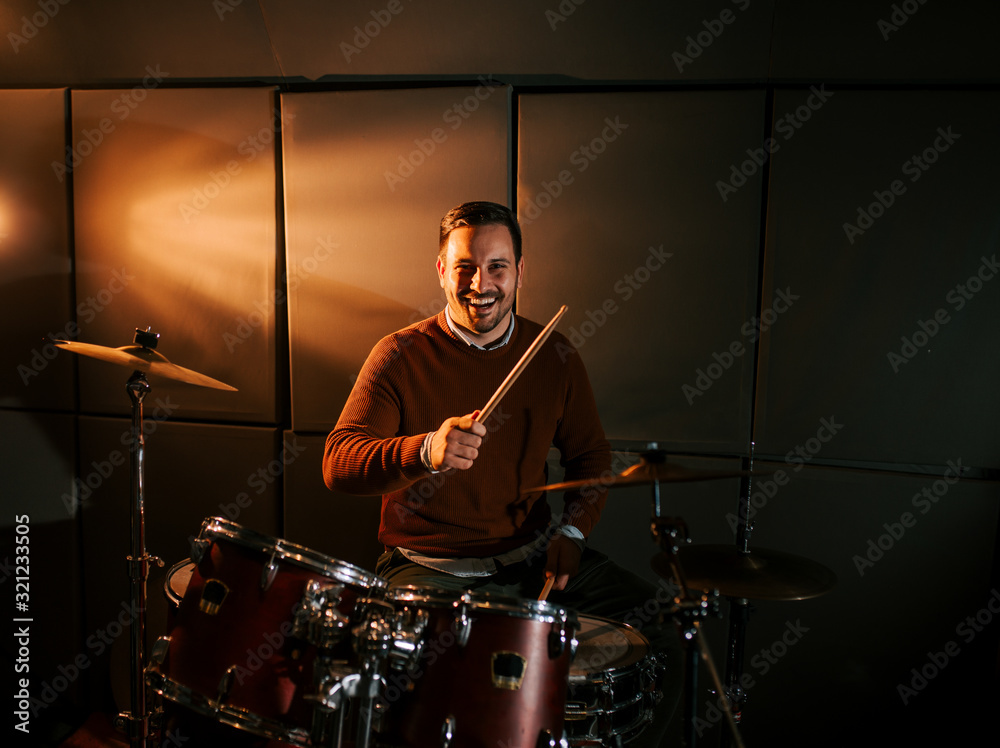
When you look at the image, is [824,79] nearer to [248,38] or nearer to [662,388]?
[662,388]

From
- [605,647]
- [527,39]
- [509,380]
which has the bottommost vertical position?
[605,647]

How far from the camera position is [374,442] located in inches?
71.7

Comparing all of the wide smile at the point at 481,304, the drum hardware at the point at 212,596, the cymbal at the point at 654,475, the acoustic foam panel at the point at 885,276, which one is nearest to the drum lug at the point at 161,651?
the drum hardware at the point at 212,596

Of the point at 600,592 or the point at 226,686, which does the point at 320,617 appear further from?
the point at 600,592

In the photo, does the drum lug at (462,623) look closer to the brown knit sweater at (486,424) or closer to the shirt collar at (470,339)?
the brown knit sweater at (486,424)

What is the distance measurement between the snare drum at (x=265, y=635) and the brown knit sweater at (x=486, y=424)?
374mm

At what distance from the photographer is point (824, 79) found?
220 cm

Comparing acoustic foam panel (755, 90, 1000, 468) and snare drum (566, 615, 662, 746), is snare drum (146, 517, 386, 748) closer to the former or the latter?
snare drum (566, 615, 662, 746)

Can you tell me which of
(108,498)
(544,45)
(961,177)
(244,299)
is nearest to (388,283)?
(244,299)

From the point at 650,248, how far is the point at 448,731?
1580 millimetres

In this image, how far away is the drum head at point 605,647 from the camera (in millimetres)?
1546

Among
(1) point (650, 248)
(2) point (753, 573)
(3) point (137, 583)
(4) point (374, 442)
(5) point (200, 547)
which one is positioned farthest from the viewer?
(1) point (650, 248)

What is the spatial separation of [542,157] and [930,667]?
2043 millimetres

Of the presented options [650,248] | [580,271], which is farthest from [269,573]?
[650,248]
